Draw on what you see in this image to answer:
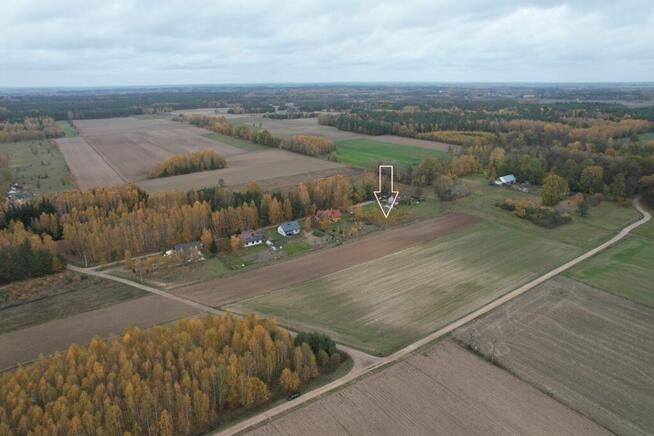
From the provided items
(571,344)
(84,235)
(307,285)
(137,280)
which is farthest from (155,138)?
(571,344)

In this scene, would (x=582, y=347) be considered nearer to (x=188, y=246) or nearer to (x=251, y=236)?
(x=251, y=236)

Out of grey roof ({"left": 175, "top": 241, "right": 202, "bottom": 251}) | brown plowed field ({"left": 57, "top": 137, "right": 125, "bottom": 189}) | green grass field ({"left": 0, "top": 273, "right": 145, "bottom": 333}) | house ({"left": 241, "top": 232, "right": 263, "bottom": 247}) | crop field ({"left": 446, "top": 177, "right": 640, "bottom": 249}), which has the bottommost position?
crop field ({"left": 446, "top": 177, "right": 640, "bottom": 249})

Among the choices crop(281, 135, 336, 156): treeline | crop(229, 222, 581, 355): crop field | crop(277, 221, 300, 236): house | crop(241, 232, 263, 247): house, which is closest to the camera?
crop(229, 222, 581, 355): crop field

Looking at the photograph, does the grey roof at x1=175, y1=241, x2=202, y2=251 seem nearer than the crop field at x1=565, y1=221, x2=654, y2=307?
No

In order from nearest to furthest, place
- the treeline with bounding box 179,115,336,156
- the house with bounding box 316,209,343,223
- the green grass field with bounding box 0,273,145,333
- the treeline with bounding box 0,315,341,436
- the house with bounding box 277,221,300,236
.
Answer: the treeline with bounding box 0,315,341,436 → the green grass field with bounding box 0,273,145,333 → the house with bounding box 277,221,300,236 → the house with bounding box 316,209,343,223 → the treeline with bounding box 179,115,336,156

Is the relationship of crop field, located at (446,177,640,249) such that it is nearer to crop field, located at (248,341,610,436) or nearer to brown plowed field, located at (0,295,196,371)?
crop field, located at (248,341,610,436)

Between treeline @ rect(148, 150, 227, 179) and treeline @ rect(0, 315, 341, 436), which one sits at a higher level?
treeline @ rect(148, 150, 227, 179)

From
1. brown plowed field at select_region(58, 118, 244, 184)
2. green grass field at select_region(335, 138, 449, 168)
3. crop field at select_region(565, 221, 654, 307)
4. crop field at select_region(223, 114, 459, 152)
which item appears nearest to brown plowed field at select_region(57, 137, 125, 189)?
brown plowed field at select_region(58, 118, 244, 184)

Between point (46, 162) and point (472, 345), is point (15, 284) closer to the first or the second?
point (472, 345)
